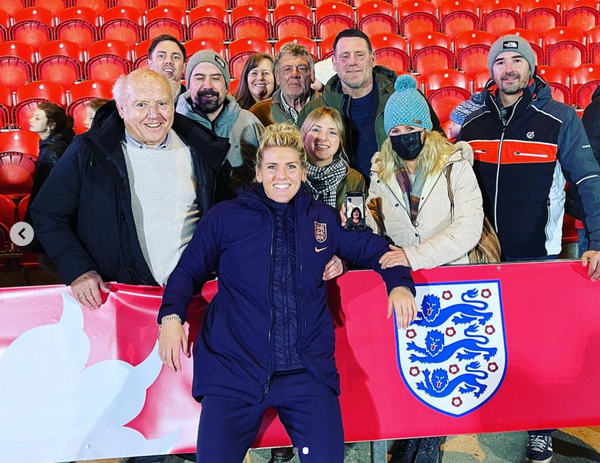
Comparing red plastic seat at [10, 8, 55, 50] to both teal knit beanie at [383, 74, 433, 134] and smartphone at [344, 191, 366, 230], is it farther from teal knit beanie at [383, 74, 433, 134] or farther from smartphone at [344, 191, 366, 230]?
smartphone at [344, 191, 366, 230]

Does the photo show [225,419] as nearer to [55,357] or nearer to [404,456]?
[55,357]

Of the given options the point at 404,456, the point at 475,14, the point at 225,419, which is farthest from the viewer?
the point at 475,14

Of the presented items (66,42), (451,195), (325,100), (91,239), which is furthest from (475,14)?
(91,239)

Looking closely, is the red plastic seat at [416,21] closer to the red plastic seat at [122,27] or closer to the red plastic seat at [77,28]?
the red plastic seat at [122,27]

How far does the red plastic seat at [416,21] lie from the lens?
28.7 feet

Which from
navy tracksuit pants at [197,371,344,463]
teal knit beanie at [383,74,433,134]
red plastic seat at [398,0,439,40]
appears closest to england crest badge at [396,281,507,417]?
navy tracksuit pants at [197,371,344,463]

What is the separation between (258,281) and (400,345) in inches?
31.8

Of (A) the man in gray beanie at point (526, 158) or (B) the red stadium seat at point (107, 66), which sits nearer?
(A) the man in gray beanie at point (526, 158)

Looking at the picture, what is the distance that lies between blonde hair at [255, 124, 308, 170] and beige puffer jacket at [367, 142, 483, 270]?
1.90 ft

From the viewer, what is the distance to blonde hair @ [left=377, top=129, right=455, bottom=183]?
2861 millimetres

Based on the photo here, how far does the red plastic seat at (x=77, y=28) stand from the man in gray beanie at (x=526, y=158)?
658 cm

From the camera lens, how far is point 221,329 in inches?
95.6

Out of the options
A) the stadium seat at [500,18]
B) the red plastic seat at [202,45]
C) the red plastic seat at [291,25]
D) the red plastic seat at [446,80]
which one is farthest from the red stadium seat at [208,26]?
the stadium seat at [500,18]

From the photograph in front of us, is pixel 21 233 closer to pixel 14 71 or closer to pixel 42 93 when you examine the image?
pixel 42 93
